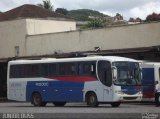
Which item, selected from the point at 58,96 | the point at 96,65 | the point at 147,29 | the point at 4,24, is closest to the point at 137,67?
the point at 96,65

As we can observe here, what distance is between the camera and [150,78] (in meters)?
37.0

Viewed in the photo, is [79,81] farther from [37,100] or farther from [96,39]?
[96,39]

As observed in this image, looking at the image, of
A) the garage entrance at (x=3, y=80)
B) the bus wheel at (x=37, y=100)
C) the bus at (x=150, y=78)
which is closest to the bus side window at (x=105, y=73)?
the bus at (x=150, y=78)

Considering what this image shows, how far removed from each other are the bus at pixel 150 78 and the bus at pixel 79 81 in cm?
298

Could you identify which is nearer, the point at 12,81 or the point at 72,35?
the point at 12,81

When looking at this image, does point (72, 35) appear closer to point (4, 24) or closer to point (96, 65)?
point (4, 24)

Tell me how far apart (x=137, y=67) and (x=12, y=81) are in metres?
9.02

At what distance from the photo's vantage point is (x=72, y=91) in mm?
34625

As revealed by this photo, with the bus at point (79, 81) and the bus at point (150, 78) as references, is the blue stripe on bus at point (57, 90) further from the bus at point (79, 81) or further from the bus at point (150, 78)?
the bus at point (150, 78)

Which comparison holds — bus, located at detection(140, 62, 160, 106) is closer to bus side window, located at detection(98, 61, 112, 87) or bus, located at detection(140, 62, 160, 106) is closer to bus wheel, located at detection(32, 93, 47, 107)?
bus side window, located at detection(98, 61, 112, 87)

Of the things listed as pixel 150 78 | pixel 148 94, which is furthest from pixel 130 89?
pixel 148 94

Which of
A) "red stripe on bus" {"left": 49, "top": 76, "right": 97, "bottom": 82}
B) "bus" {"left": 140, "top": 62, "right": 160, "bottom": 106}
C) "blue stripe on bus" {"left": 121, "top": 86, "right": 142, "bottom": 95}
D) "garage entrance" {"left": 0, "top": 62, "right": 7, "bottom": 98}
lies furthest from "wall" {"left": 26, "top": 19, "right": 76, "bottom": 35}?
"blue stripe on bus" {"left": 121, "top": 86, "right": 142, "bottom": 95}

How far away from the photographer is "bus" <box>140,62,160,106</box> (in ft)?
120

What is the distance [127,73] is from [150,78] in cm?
416
